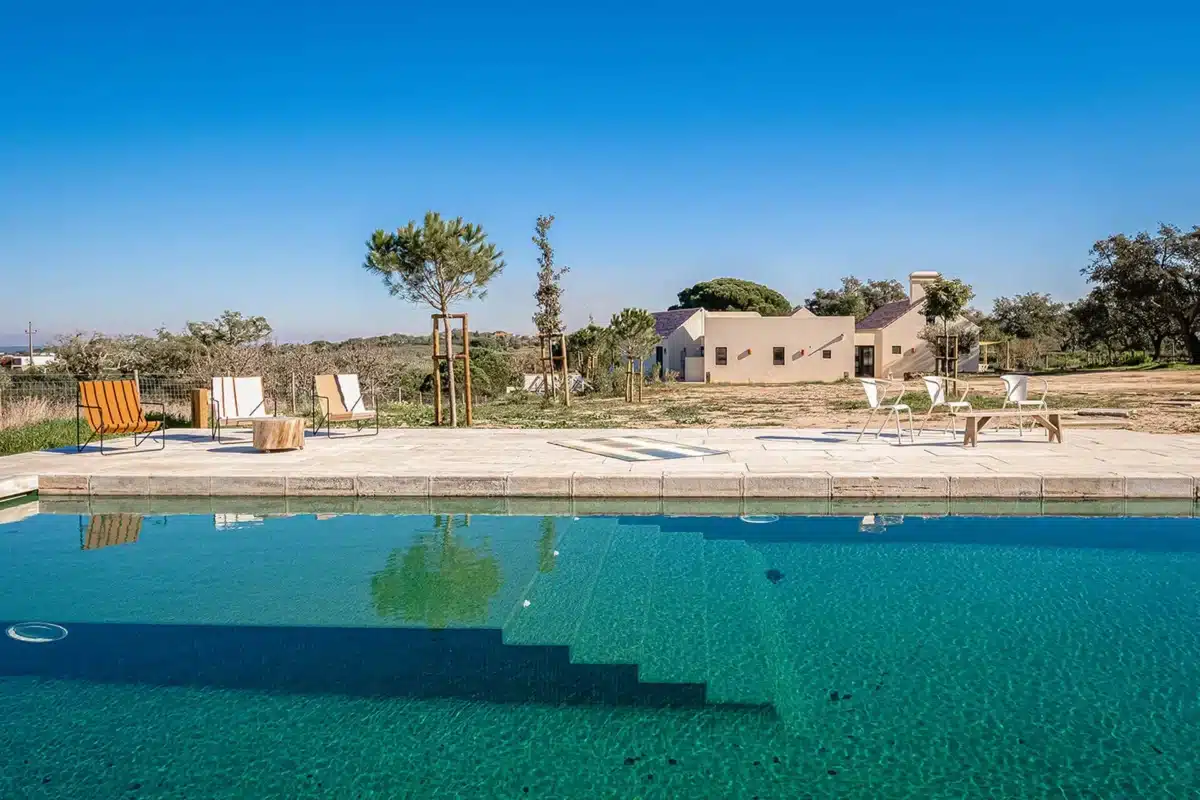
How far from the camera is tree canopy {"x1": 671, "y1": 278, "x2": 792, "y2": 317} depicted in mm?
58875

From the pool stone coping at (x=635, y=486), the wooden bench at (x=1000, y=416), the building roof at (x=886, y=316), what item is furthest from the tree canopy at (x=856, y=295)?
the pool stone coping at (x=635, y=486)

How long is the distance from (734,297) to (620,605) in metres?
56.2

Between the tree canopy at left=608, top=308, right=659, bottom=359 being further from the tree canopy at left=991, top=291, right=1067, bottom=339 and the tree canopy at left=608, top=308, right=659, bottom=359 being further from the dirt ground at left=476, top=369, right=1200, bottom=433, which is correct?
the tree canopy at left=991, top=291, right=1067, bottom=339

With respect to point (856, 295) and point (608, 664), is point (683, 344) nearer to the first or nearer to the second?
point (856, 295)

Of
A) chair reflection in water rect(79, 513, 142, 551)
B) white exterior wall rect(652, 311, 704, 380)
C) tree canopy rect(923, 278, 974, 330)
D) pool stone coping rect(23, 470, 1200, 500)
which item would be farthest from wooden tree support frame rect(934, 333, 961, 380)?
chair reflection in water rect(79, 513, 142, 551)

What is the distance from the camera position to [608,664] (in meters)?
3.29

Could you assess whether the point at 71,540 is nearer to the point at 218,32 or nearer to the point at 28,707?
the point at 28,707

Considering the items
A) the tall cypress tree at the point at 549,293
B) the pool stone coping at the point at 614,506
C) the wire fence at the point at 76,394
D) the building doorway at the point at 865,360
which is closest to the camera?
the pool stone coping at the point at 614,506

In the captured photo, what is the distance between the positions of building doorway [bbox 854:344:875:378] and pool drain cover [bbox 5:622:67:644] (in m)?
36.2

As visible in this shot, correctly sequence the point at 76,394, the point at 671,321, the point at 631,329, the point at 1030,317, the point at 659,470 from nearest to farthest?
1. the point at 659,470
2. the point at 76,394
3. the point at 631,329
4. the point at 671,321
5. the point at 1030,317

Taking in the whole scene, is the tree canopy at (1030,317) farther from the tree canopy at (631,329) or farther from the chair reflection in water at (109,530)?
the chair reflection in water at (109,530)

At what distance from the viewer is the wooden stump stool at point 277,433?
8273 millimetres

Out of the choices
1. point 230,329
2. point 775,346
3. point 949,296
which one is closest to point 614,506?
point 949,296

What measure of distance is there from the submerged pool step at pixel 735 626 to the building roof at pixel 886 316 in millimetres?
34076
